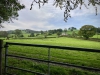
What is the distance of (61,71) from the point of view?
9.49 m

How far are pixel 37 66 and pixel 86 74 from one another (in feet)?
10.3

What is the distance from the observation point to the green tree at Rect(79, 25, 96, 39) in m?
114

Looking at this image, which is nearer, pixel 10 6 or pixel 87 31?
pixel 10 6

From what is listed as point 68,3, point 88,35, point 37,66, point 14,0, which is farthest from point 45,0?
point 88,35

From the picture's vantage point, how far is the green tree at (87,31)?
114500mm

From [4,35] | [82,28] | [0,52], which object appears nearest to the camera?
[0,52]

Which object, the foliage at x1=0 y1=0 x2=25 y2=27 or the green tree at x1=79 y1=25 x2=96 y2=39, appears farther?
the green tree at x1=79 y1=25 x2=96 y2=39

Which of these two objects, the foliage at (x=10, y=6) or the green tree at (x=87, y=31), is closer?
the foliage at (x=10, y=6)

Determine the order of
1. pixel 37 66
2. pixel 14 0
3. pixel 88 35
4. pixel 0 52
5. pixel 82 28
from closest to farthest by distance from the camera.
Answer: pixel 0 52 < pixel 37 66 < pixel 14 0 < pixel 88 35 < pixel 82 28

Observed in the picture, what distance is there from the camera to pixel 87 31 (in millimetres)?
115625

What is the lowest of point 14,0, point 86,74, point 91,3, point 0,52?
point 86,74

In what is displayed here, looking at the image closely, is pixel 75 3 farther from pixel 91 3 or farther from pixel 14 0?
pixel 14 0

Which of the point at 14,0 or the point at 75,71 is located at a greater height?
the point at 14,0

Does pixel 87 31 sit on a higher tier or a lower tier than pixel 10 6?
lower
